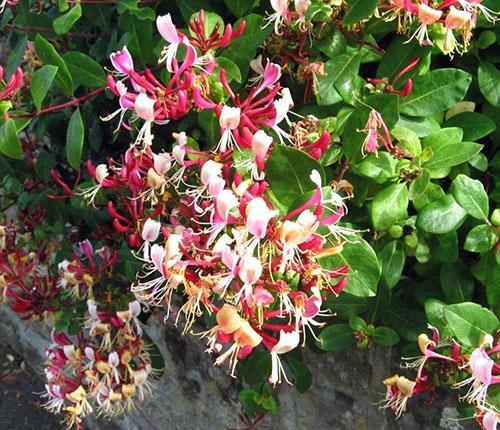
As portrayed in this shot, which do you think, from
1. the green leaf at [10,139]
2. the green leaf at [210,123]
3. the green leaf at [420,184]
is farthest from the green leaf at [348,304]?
the green leaf at [10,139]

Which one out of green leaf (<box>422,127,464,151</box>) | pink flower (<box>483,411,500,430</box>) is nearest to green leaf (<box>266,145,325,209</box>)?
green leaf (<box>422,127,464,151</box>)

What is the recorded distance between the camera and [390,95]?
3.14 ft

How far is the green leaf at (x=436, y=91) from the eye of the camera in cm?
104

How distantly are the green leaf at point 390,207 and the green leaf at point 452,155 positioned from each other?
58 millimetres

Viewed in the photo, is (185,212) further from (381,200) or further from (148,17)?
(148,17)

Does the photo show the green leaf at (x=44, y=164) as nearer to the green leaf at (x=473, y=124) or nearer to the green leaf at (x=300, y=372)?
the green leaf at (x=300, y=372)

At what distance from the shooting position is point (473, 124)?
3.57ft

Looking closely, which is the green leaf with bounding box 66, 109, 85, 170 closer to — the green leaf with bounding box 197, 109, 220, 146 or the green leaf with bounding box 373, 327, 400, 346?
the green leaf with bounding box 197, 109, 220, 146

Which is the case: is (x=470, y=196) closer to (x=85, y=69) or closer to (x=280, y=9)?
(x=280, y=9)

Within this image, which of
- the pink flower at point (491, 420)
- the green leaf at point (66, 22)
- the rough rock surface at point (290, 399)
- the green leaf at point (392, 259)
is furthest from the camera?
the rough rock surface at point (290, 399)

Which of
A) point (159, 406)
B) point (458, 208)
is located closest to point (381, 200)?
point (458, 208)

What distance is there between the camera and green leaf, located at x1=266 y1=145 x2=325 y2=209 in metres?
0.88

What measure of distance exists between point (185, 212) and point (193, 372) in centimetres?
92

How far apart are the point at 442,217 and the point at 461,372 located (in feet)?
0.70
